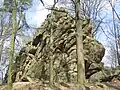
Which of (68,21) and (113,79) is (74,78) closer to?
(113,79)

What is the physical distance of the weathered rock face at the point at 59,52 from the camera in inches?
672

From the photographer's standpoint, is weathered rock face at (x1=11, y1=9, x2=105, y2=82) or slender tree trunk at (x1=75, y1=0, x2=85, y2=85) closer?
slender tree trunk at (x1=75, y1=0, x2=85, y2=85)

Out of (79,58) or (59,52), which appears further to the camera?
(59,52)

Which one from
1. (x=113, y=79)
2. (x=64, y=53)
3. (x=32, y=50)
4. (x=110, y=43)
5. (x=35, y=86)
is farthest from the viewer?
(x=110, y=43)

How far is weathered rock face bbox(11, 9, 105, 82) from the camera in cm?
1706

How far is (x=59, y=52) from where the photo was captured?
1861 centimetres

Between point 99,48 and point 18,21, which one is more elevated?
point 18,21

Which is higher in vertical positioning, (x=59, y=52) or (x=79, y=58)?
(x=59, y=52)

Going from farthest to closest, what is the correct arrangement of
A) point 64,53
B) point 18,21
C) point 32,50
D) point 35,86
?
point 32,50 < point 64,53 < point 18,21 < point 35,86

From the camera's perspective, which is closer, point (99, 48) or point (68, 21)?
point (99, 48)

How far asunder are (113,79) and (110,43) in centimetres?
2410

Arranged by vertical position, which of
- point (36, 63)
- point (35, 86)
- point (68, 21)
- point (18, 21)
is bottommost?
point (35, 86)

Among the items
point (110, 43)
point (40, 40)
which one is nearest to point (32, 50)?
point (40, 40)

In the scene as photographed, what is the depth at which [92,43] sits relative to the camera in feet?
60.7
